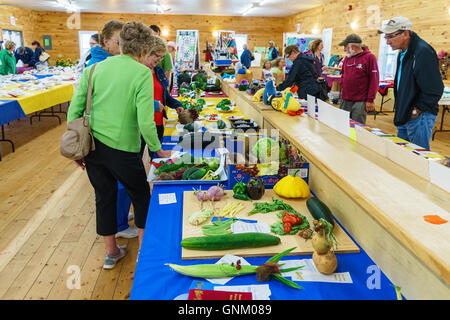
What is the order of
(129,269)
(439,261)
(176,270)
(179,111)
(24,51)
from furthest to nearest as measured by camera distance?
1. (24,51)
2. (179,111)
3. (129,269)
4. (176,270)
5. (439,261)

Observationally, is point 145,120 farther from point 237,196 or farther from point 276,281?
point 276,281

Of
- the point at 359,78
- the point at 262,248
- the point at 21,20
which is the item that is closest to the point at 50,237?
the point at 262,248

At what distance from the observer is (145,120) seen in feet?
6.46

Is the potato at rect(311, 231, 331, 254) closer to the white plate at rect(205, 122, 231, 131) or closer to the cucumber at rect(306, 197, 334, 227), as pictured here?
the cucumber at rect(306, 197, 334, 227)

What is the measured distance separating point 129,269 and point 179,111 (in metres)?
1.64

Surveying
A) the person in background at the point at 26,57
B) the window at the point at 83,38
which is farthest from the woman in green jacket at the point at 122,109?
the window at the point at 83,38

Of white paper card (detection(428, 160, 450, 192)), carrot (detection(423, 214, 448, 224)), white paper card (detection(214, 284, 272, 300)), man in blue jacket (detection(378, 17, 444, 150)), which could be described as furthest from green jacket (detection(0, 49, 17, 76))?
carrot (detection(423, 214, 448, 224))

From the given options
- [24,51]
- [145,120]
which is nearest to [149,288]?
[145,120]

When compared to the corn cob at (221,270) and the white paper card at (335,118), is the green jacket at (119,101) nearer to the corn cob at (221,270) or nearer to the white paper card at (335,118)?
the corn cob at (221,270)

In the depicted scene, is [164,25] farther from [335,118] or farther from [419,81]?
[335,118]

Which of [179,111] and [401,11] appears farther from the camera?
[401,11]

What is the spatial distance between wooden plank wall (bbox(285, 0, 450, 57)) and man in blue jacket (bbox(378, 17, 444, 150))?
20.0ft

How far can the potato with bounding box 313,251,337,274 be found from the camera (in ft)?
4.25

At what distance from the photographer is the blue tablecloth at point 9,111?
193 inches
